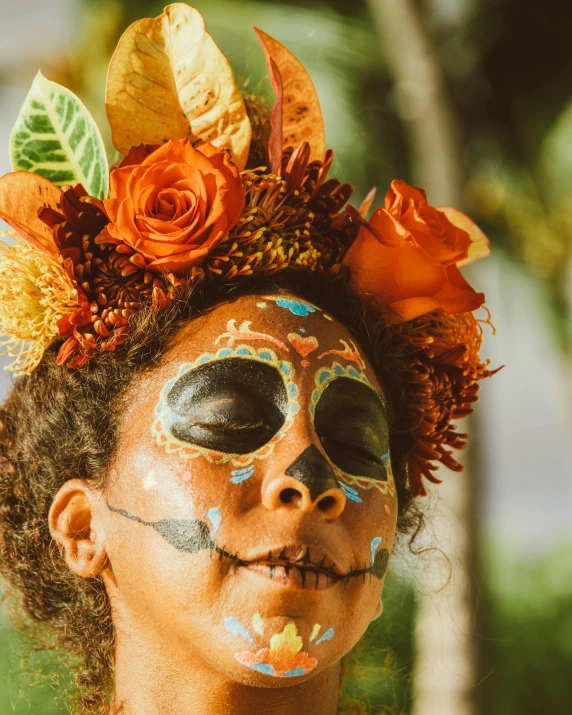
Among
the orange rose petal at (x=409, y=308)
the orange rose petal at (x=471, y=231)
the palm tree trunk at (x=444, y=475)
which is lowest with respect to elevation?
the palm tree trunk at (x=444, y=475)

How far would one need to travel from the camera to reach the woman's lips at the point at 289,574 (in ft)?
7.70

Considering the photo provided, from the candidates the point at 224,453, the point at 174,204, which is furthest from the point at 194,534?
the point at 174,204

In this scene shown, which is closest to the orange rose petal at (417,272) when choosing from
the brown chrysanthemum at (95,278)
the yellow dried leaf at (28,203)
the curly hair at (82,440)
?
the curly hair at (82,440)

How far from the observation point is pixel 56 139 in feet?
9.78

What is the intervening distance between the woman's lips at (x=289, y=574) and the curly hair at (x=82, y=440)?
1.98ft

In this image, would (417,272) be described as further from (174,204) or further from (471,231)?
(174,204)

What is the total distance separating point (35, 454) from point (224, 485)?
859mm

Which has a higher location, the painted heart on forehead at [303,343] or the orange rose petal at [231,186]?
the orange rose petal at [231,186]

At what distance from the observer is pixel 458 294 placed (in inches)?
116

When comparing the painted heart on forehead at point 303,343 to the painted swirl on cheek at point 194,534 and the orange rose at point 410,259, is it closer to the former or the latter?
the orange rose at point 410,259

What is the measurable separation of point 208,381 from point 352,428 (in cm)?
45

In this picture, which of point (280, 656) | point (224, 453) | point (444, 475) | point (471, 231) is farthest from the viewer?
point (444, 475)

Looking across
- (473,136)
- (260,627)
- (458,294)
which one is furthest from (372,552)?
(473,136)

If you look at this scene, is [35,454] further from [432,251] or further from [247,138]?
[432,251]
